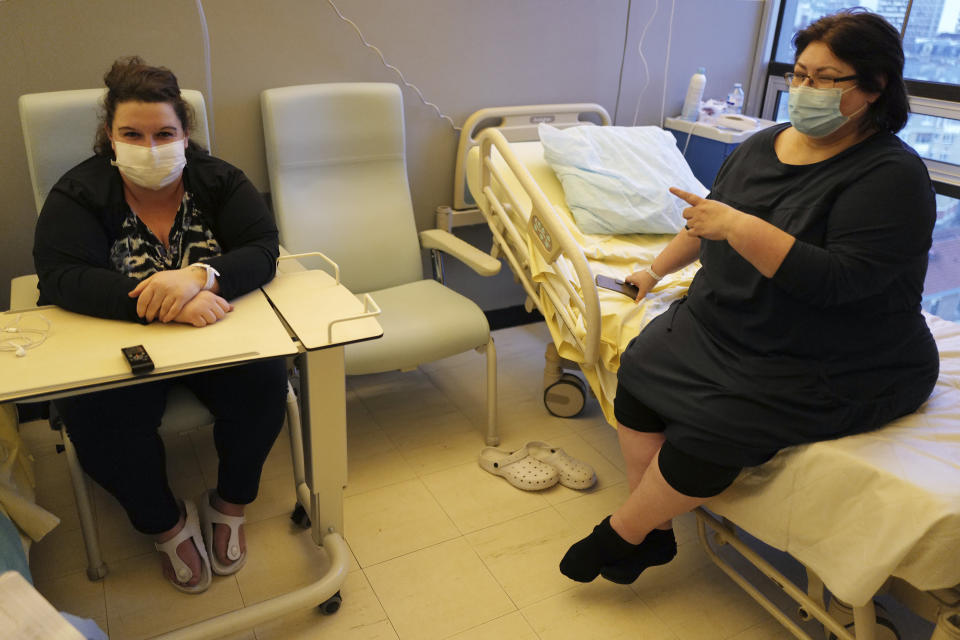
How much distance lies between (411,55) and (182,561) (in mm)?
1790

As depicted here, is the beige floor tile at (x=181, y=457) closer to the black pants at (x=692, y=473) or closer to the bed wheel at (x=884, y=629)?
the black pants at (x=692, y=473)

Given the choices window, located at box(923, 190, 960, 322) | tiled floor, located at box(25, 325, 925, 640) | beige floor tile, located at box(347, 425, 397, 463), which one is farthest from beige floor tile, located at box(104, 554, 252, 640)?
window, located at box(923, 190, 960, 322)

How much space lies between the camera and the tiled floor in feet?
5.69

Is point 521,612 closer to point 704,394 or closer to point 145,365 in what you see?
point 704,394

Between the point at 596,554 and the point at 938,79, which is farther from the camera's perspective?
the point at 938,79

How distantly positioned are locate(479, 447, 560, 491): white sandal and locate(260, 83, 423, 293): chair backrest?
28.3 inches

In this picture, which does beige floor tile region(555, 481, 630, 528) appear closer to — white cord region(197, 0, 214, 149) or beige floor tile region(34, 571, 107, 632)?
beige floor tile region(34, 571, 107, 632)

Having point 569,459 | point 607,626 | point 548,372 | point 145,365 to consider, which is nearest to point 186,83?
point 145,365

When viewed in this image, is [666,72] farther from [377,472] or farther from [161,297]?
[161,297]

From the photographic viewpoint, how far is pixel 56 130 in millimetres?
1924

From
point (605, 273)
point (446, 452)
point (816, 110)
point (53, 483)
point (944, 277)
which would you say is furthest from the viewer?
point (944, 277)

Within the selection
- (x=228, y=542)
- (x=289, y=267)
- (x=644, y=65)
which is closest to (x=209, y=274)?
(x=289, y=267)

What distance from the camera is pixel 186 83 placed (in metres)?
2.28

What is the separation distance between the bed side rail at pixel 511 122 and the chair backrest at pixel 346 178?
28 centimetres
